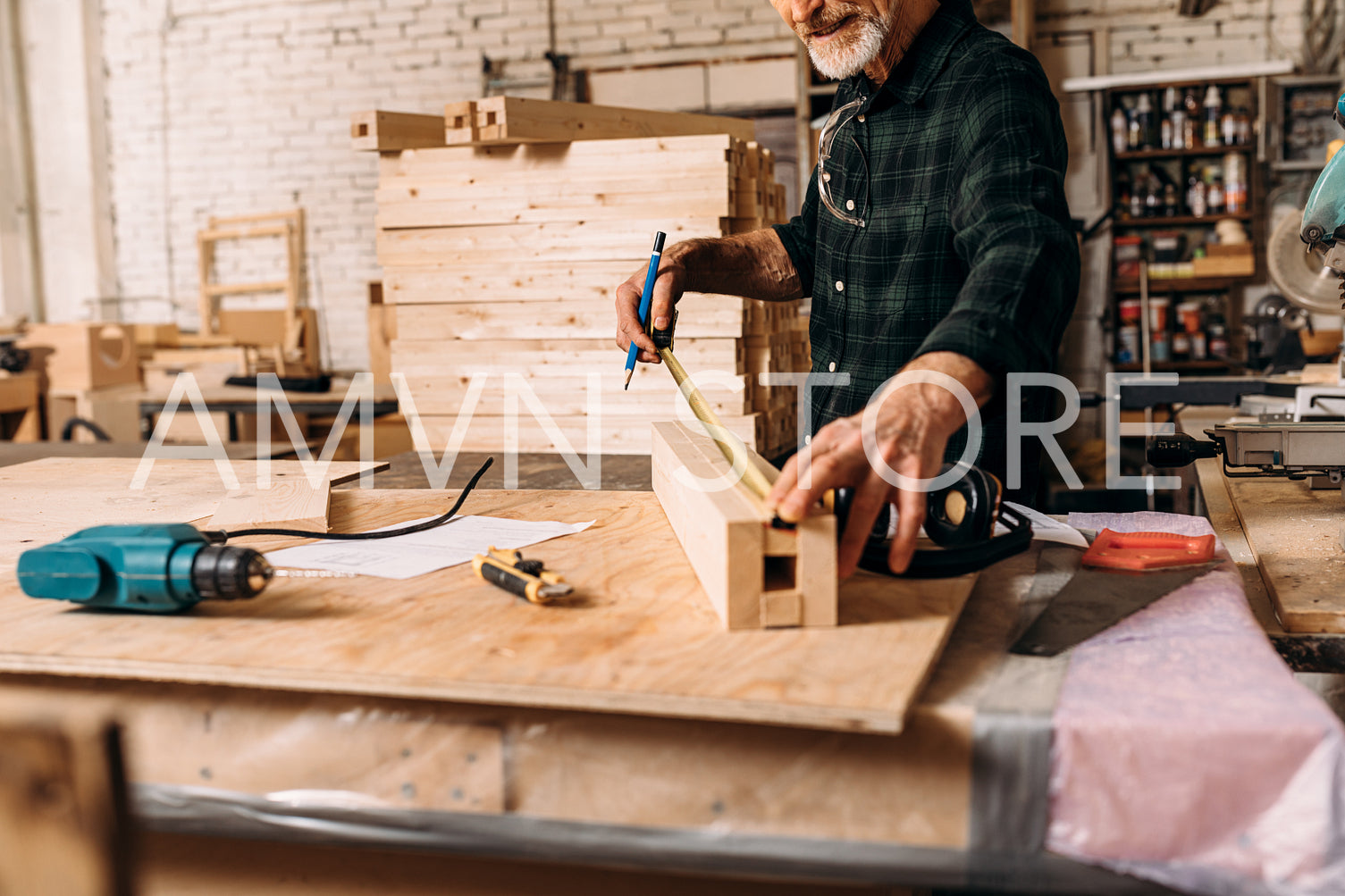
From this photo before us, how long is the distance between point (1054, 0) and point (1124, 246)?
1.66 m

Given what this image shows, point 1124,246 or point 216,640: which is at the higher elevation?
point 1124,246

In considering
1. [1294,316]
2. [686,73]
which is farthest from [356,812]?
[686,73]

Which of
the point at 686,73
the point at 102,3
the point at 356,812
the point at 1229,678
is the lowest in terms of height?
the point at 356,812

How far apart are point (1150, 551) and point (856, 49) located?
98cm

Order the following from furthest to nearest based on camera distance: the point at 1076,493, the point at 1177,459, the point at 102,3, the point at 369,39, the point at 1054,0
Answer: the point at 102,3, the point at 369,39, the point at 1054,0, the point at 1076,493, the point at 1177,459

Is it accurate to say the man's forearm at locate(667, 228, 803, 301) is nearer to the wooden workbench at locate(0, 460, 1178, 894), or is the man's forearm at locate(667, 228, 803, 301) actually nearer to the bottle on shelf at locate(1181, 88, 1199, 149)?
the wooden workbench at locate(0, 460, 1178, 894)

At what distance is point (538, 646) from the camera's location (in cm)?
94

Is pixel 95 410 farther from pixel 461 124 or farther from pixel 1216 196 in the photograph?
pixel 1216 196

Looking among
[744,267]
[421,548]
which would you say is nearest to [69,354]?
[744,267]

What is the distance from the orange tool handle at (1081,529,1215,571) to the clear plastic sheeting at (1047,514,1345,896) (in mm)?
356

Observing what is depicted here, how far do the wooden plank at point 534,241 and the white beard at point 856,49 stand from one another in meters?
0.88

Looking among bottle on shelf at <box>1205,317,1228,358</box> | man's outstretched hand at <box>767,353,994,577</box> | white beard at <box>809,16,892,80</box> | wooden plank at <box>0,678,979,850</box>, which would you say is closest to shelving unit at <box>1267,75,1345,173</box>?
bottle on shelf at <box>1205,317,1228,358</box>

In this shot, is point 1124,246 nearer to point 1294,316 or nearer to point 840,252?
point 1294,316

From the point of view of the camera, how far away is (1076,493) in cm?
416
